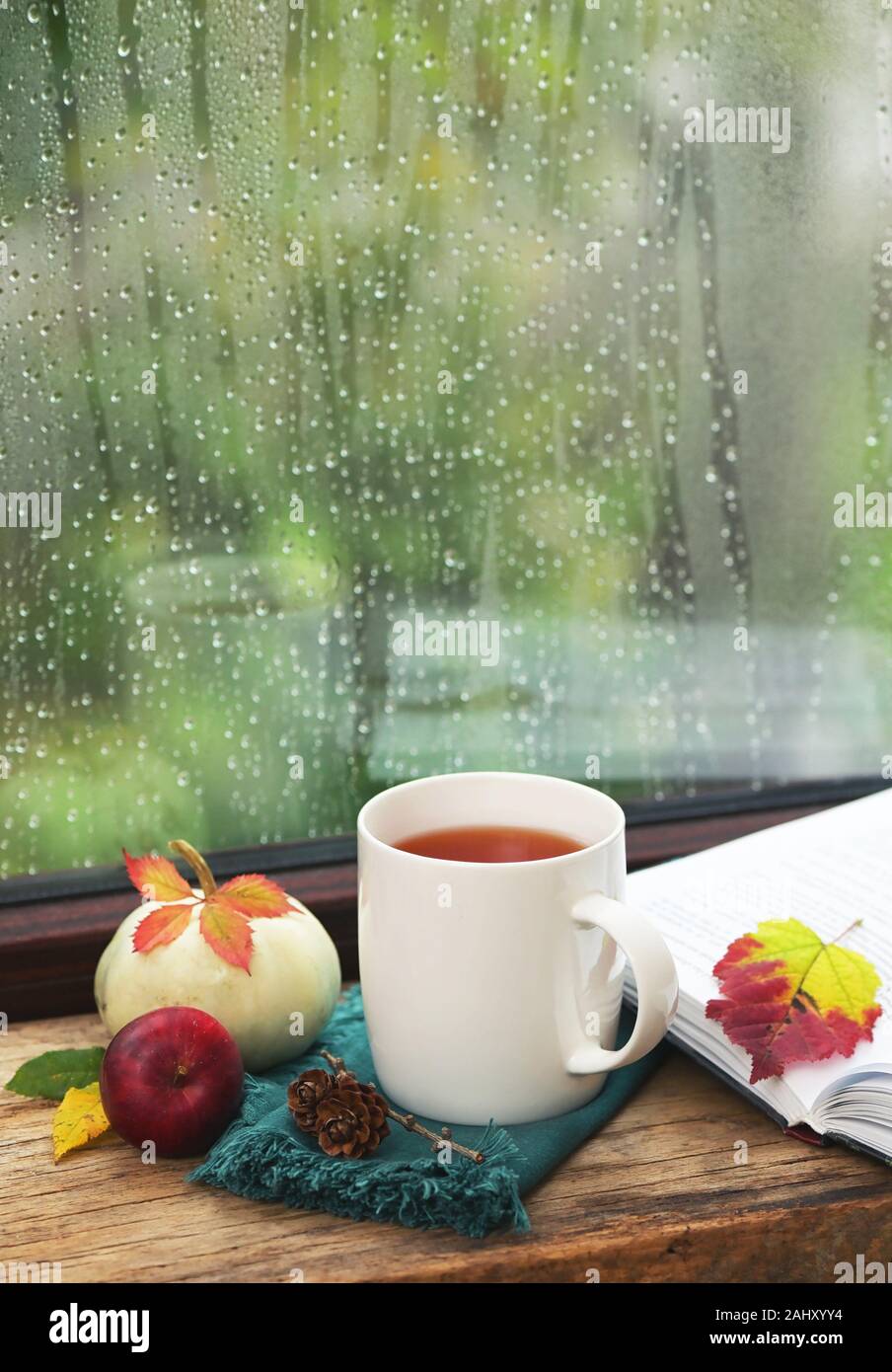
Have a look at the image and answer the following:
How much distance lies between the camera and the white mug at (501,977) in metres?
0.61

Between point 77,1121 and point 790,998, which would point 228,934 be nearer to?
point 77,1121

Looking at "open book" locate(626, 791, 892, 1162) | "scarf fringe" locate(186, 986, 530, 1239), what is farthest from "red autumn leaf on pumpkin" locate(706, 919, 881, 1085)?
"scarf fringe" locate(186, 986, 530, 1239)

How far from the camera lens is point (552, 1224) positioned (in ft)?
1.95

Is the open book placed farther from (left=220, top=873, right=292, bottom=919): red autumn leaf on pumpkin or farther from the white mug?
(left=220, top=873, right=292, bottom=919): red autumn leaf on pumpkin

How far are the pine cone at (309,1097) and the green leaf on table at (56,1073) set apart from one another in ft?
0.47

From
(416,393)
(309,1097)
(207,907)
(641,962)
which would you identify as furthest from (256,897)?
(416,393)

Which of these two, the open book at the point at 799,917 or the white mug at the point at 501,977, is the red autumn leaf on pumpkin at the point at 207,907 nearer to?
the white mug at the point at 501,977

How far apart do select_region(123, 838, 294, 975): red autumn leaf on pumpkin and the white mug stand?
79mm

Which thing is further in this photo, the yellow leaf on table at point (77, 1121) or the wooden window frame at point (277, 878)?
the wooden window frame at point (277, 878)

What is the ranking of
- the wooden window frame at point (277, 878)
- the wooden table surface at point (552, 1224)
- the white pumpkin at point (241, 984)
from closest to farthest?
the wooden table surface at point (552, 1224)
the white pumpkin at point (241, 984)
the wooden window frame at point (277, 878)

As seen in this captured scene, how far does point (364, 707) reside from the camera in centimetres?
94

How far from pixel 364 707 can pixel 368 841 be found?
0.98ft

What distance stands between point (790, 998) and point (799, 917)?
97 mm

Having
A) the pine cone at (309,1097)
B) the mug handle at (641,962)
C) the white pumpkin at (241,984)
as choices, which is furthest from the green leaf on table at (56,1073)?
the mug handle at (641,962)
